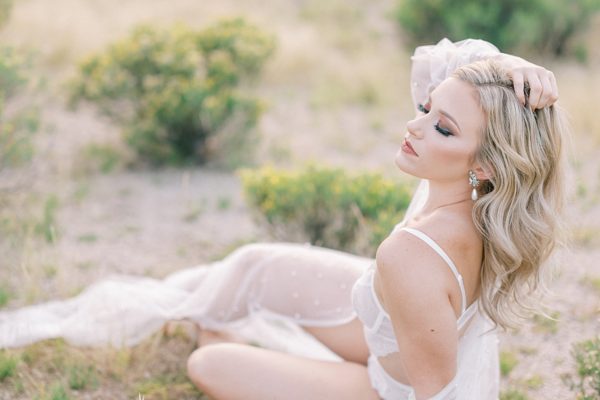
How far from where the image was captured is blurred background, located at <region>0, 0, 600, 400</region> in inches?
→ 134

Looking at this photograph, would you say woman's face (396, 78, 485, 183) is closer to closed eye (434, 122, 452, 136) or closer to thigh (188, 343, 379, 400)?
closed eye (434, 122, 452, 136)

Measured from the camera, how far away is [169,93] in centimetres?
570

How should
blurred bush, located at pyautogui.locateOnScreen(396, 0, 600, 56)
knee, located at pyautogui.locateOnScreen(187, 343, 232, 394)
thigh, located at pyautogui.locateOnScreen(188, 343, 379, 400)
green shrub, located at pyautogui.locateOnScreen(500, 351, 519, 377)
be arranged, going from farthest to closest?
blurred bush, located at pyautogui.locateOnScreen(396, 0, 600, 56) → green shrub, located at pyautogui.locateOnScreen(500, 351, 519, 377) → knee, located at pyautogui.locateOnScreen(187, 343, 232, 394) → thigh, located at pyautogui.locateOnScreen(188, 343, 379, 400)

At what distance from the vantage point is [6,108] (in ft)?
17.6

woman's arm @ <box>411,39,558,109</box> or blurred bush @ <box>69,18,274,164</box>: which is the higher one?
woman's arm @ <box>411,39,558,109</box>

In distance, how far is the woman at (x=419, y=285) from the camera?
2131 mm

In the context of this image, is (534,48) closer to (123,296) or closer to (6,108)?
(6,108)

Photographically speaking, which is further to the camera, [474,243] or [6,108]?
[6,108]

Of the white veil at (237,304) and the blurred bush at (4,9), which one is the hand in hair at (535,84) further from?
the blurred bush at (4,9)

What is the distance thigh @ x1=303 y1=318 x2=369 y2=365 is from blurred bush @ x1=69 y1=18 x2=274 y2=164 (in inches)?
119

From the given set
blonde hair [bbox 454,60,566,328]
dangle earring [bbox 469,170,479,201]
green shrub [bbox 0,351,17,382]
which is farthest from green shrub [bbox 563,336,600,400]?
green shrub [bbox 0,351,17,382]

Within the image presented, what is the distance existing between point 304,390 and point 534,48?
7.09m

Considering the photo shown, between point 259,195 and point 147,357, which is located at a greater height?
point 259,195

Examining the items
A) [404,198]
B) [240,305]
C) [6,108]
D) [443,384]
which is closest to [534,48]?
[404,198]
